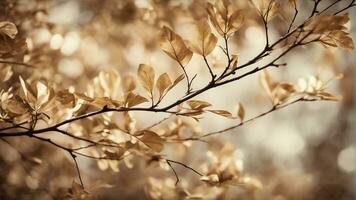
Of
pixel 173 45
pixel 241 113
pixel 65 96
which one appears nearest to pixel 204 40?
pixel 173 45

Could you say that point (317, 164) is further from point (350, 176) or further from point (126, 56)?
point (126, 56)

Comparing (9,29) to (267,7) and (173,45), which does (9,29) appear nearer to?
(173,45)

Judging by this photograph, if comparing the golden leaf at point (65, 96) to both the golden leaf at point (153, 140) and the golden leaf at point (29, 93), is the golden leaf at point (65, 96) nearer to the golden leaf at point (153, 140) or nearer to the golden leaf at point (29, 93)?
the golden leaf at point (29, 93)

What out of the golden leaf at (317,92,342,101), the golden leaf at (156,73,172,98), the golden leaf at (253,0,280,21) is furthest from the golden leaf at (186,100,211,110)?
the golden leaf at (317,92,342,101)

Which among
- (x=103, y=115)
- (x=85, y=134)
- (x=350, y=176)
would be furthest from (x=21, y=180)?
(x=350, y=176)

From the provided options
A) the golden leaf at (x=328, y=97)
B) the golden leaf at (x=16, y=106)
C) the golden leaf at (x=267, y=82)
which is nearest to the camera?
the golden leaf at (x=16, y=106)

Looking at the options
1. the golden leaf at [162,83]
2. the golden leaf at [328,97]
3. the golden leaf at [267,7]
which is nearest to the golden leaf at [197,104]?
the golden leaf at [162,83]
